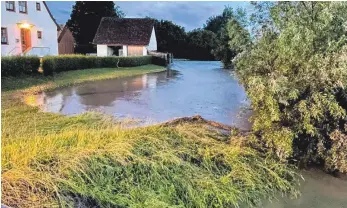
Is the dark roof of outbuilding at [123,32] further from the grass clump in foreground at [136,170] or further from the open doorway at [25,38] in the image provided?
the grass clump in foreground at [136,170]

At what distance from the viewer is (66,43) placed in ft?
77.8

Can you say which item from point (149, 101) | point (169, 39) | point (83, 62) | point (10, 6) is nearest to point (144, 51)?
point (169, 39)

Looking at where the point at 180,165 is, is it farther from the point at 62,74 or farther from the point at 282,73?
the point at 62,74

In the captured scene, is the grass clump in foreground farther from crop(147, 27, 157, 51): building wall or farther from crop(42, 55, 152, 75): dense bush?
crop(147, 27, 157, 51): building wall

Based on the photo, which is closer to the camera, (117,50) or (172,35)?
(117,50)

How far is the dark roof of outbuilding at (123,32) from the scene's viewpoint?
79.0 feet

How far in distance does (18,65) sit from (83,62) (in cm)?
496

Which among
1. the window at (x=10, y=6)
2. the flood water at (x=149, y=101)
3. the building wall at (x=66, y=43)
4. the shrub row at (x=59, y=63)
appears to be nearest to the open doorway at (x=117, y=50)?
the building wall at (x=66, y=43)

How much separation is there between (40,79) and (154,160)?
9031 millimetres

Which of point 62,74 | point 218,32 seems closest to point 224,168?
point 62,74

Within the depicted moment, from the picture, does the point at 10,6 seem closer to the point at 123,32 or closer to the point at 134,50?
the point at 123,32

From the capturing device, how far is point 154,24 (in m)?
26.4

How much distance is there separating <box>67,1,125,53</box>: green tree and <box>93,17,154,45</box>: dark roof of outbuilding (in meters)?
0.58

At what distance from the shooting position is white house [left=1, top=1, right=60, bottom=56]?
16.0 m
